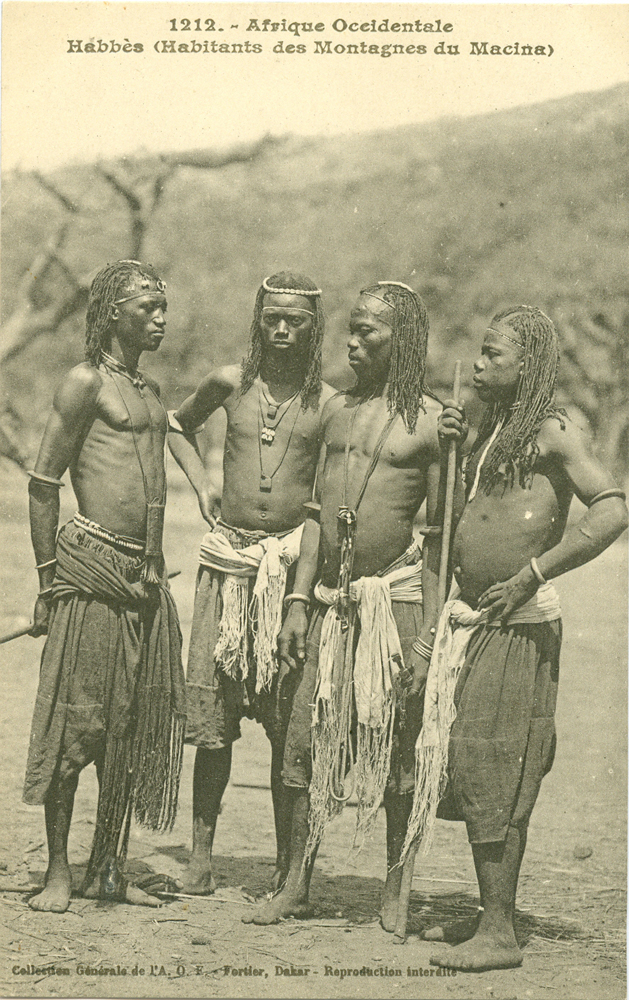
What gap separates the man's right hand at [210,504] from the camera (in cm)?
557

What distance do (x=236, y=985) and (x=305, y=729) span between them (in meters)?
1.02

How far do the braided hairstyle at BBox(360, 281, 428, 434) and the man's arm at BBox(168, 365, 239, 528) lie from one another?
0.73 metres

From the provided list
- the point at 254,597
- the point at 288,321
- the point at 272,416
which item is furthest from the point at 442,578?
the point at 288,321

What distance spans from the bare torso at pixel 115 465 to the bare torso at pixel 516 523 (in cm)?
133

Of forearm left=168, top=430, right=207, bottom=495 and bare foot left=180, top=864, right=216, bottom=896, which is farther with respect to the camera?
forearm left=168, top=430, right=207, bottom=495

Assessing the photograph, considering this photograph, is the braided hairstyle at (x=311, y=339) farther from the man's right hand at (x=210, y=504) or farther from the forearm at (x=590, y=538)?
the forearm at (x=590, y=538)

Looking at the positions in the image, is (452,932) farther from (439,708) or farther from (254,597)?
(254,597)

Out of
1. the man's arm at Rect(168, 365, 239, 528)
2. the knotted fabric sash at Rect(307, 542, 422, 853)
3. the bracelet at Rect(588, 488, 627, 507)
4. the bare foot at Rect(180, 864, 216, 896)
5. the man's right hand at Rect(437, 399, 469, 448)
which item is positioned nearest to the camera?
the bracelet at Rect(588, 488, 627, 507)

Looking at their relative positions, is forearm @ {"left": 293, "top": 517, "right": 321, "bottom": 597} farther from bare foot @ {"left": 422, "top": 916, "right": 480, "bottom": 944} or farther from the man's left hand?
bare foot @ {"left": 422, "top": 916, "right": 480, "bottom": 944}

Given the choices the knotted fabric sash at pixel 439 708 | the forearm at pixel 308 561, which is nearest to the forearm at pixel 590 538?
the knotted fabric sash at pixel 439 708

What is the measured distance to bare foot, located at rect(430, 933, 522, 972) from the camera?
493cm

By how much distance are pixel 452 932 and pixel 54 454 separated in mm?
2430

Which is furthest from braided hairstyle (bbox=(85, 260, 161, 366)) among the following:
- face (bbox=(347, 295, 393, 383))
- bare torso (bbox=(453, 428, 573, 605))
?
bare torso (bbox=(453, 428, 573, 605))

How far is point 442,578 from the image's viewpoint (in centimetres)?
505
